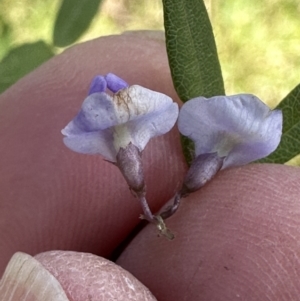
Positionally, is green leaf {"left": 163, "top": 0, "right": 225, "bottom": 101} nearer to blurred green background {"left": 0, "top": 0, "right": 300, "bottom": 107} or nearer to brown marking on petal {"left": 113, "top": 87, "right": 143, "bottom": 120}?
brown marking on petal {"left": 113, "top": 87, "right": 143, "bottom": 120}

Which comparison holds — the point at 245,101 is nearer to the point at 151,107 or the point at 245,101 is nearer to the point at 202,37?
the point at 151,107

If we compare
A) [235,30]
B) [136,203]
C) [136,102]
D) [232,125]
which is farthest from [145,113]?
[235,30]

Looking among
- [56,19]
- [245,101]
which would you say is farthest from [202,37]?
[56,19]

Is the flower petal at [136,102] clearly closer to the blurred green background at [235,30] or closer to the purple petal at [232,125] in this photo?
the purple petal at [232,125]

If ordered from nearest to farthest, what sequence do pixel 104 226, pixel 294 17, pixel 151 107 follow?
1. pixel 151 107
2. pixel 104 226
3. pixel 294 17

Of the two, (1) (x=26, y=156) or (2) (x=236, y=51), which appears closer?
(1) (x=26, y=156)

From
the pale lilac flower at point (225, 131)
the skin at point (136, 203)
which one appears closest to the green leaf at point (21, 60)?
the skin at point (136, 203)
